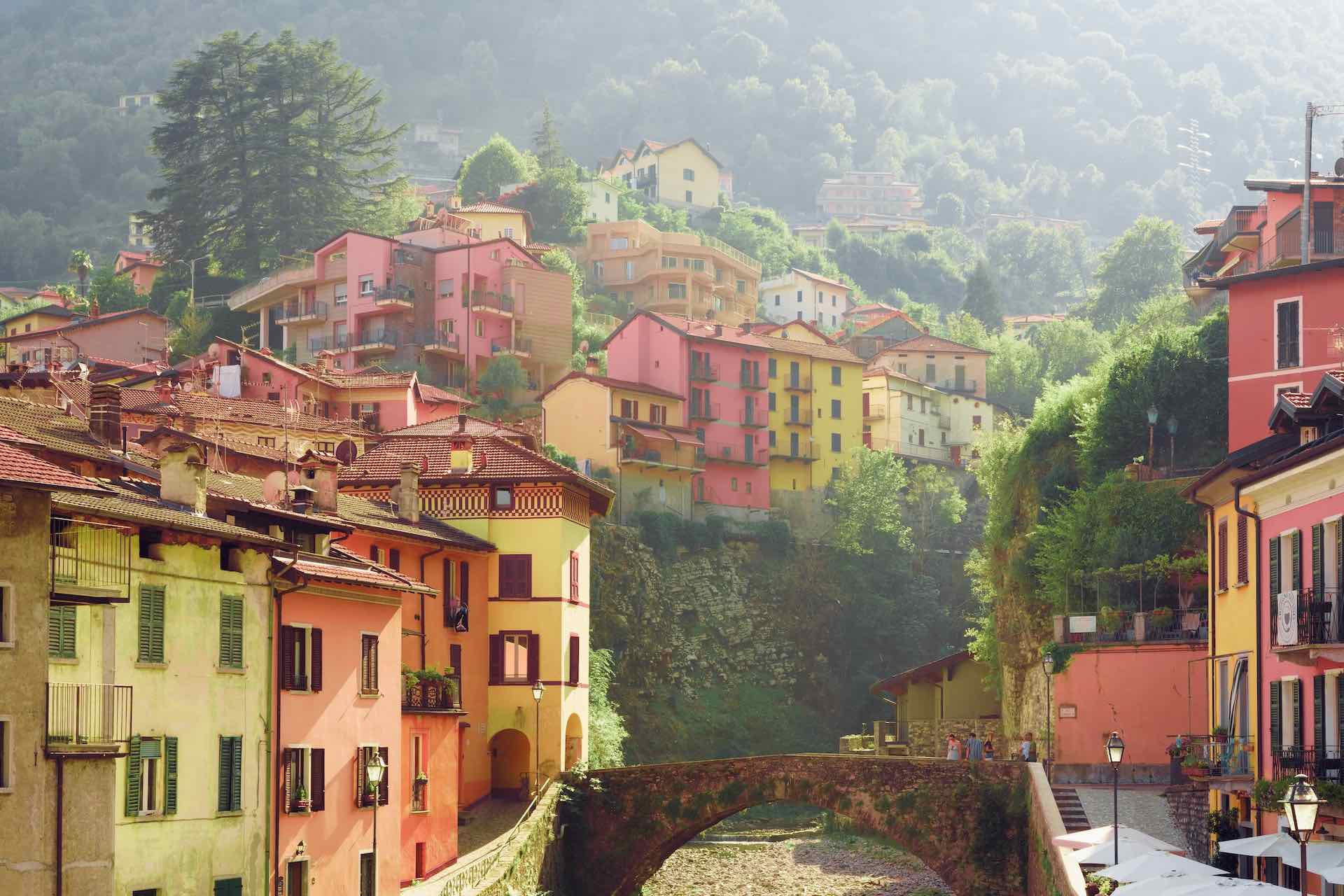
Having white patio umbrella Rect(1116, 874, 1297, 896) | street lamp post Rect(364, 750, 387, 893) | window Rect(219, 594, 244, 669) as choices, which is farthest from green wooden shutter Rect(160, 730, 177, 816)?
white patio umbrella Rect(1116, 874, 1297, 896)

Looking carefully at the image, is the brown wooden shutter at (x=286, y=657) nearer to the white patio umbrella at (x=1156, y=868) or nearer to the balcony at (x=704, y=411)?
the white patio umbrella at (x=1156, y=868)

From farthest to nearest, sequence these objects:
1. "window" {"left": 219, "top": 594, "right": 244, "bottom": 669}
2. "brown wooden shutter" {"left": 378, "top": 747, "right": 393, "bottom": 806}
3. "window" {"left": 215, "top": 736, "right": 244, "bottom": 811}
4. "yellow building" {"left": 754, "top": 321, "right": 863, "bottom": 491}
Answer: "yellow building" {"left": 754, "top": 321, "right": 863, "bottom": 491} < "brown wooden shutter" {"left": 378, "top": 747, "right": 393, "bottom": 806} < "window" {"left": 219, "top": 594, "right": 244, "bottom": 669} < "window" {"left": 215, "top": 736, "right": 244, "bottom": 811}

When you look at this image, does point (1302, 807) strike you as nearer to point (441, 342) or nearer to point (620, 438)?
point (620, 438)

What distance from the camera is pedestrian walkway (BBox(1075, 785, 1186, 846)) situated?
42.8m

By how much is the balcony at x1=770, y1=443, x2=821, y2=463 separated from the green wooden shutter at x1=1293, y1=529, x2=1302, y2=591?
61.7 meters

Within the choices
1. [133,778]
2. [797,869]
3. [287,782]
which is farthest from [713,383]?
[133,778]

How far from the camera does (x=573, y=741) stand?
5825 cm

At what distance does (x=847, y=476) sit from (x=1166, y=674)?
4612 centimetres

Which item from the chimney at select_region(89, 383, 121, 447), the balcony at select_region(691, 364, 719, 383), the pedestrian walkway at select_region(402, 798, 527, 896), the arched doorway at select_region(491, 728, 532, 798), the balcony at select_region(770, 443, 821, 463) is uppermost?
the balcony at select_region(691, 364, 719, 383)

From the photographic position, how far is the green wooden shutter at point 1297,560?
34.4m

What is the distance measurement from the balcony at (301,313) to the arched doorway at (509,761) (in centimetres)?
4100

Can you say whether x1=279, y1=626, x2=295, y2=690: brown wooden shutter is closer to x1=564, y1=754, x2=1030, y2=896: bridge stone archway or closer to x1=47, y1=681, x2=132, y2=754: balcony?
x1=47, y1=681, x2=132, y2=754: balcony

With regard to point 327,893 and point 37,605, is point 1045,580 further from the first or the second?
point 37,605

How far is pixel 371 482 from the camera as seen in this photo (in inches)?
2249
